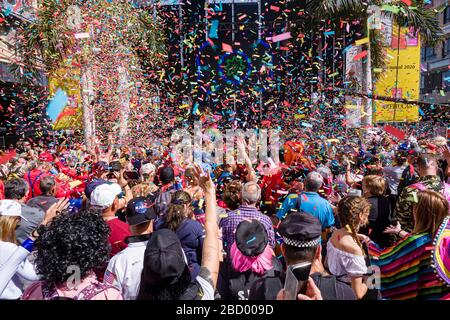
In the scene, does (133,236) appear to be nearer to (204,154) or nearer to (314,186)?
(314,186)

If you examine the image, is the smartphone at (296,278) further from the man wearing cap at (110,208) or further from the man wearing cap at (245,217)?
the man wearing cap at (110,208)

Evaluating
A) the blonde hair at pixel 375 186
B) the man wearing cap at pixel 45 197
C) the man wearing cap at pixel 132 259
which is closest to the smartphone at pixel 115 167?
the man wearing cap at pixel 45 197

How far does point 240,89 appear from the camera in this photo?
25.6 meters

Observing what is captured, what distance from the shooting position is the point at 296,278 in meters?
1.95

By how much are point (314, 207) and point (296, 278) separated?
93.6 inches

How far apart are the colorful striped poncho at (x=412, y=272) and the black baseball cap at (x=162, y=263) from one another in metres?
1.38

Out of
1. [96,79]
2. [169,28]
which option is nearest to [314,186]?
[96,79]

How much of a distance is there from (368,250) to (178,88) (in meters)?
22.3

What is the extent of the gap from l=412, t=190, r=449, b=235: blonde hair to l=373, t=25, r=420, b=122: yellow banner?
1231 centimetres

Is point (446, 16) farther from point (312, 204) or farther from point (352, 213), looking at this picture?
point (352, 213)

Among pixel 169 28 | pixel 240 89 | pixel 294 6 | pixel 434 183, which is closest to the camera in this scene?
pixel 434 183

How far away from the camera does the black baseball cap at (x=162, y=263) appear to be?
1.99 metres

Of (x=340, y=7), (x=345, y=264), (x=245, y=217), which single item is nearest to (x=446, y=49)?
(x=340, y=7)

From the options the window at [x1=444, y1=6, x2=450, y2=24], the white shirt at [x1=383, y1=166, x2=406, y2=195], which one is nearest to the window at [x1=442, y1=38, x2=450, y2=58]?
the window at [x1=444, y1=6, x2=450, y2=24]
